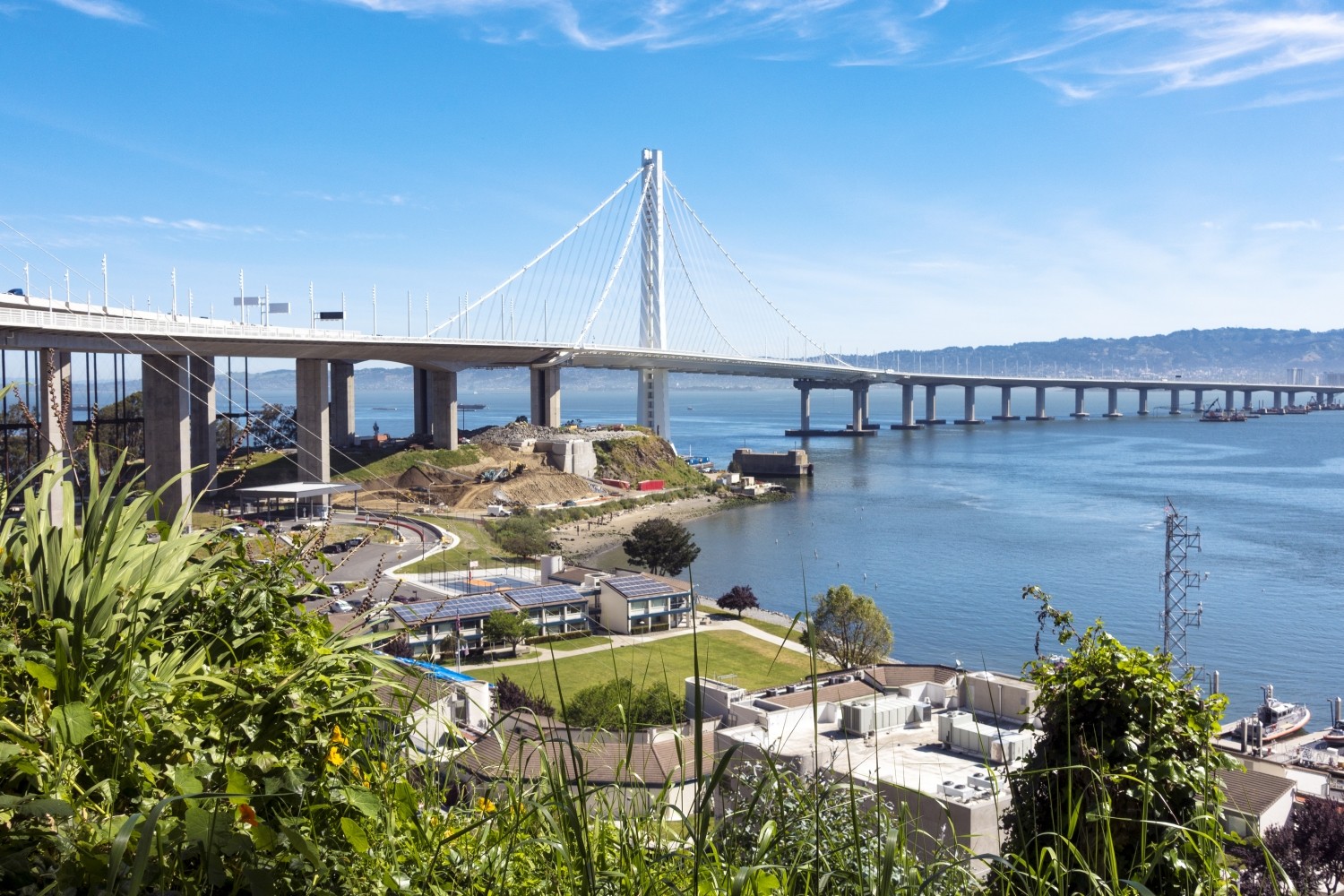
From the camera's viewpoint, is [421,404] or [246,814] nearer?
[246,814]

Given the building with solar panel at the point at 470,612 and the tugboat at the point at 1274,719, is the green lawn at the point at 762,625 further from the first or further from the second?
the tugboat at the point at 1274,719

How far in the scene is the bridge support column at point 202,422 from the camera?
827 inches

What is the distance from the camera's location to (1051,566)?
20031 millimetres

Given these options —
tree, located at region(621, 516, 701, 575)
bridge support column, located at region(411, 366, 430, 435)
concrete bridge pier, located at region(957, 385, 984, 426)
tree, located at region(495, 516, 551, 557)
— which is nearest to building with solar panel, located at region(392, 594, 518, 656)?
Result: tree, located at region(621, 516, 701, 575)

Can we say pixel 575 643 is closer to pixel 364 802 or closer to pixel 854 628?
pixel 854 628

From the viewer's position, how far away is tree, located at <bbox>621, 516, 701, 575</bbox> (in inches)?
790

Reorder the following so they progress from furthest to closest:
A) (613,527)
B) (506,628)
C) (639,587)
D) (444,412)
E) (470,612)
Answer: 1. (444,412)
2. (613,527)
3. (639,587)
4. (470,612)
5. (506,628)

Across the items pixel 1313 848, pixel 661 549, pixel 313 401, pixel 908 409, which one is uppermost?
pixel 313 401

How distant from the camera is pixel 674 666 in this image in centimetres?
1293

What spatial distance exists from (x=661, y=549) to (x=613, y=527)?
638 cm

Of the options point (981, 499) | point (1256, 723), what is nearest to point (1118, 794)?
point (1256, 723)

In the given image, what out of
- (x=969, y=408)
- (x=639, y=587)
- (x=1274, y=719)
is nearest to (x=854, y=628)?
(x=639, y=587)

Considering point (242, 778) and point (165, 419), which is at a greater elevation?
point (242, 778)

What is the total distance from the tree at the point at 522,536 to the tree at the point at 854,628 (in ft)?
29.5
